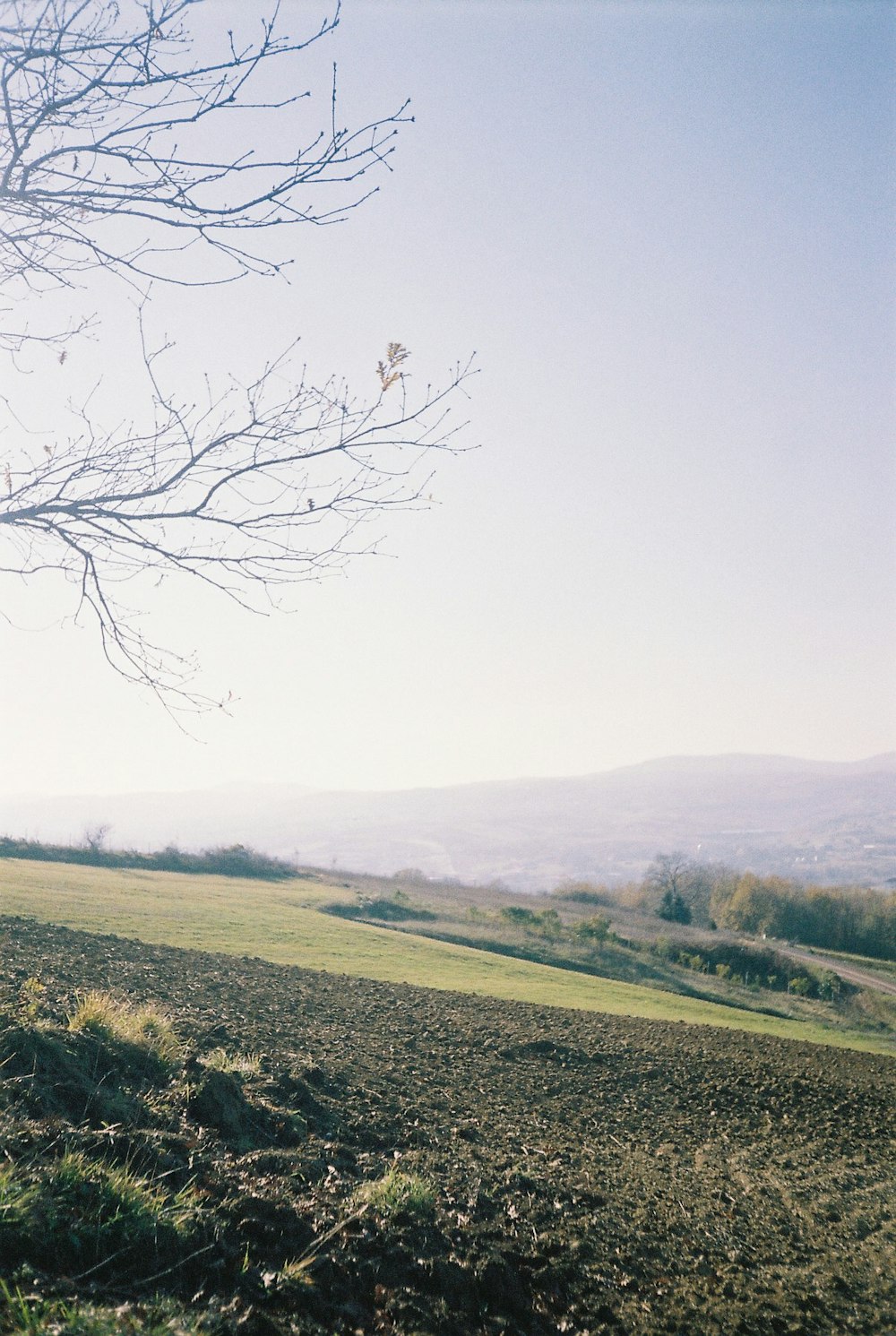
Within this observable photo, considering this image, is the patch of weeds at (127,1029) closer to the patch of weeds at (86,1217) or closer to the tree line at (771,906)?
the patch of weeds at (86,1217)

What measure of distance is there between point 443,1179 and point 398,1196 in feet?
2.03

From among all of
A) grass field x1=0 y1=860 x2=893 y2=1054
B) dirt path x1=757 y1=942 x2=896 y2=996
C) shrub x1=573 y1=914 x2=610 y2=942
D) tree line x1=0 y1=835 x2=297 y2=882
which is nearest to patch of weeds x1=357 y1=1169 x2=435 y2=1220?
grass field x1=0 y1=860 x2=893 y2=1054

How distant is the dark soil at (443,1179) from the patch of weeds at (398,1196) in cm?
2

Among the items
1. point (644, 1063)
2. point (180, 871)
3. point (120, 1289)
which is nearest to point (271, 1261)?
point (120, 1289)

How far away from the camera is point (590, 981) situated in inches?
927

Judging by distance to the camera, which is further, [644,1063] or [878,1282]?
[644,1063]

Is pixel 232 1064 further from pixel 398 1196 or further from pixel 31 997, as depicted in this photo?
pixel 398 1196

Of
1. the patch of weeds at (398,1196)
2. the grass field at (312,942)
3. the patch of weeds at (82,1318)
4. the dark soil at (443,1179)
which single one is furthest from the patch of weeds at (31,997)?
the grass field at (312,942)

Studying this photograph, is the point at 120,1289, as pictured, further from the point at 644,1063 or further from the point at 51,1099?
the point at 644,1063

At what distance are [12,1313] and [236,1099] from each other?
2278 millimetres

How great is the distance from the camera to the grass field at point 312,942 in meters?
16.5

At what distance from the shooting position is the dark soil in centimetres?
321

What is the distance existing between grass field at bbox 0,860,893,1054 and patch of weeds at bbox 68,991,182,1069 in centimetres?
1015

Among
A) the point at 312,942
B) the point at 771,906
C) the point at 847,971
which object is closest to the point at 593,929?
the point at 847,971
